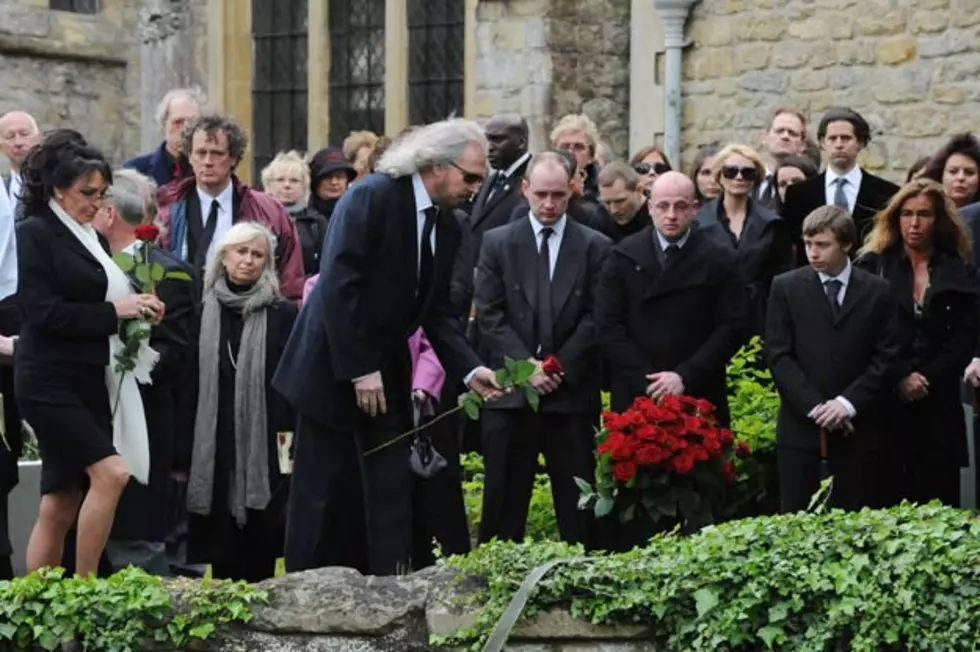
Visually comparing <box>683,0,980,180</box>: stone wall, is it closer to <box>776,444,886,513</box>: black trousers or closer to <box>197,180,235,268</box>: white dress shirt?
<box>776,444,886,513</box>: black trousers

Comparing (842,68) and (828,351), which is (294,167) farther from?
(842,68)

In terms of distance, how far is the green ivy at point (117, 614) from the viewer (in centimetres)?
730

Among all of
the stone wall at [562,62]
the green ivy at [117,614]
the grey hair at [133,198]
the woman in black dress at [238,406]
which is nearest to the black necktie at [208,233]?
the grey hair at [133,198]

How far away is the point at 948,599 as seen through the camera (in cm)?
695

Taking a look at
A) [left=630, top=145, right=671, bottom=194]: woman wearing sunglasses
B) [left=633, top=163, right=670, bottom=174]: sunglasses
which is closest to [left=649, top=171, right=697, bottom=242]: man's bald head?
[left=630, top=145, right=671, bottom=194]: woman wearing sunglasses

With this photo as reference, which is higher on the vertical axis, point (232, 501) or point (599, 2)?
point (599, 2)

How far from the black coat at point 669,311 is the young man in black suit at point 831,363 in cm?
37

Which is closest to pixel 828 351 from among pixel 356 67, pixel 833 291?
pixel 833 291

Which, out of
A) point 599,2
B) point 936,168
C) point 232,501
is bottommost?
point 232,501

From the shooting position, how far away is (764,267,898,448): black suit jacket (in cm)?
1031

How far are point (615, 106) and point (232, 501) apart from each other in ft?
26.9

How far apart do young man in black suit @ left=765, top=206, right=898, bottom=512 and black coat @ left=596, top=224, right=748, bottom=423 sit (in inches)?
14.6

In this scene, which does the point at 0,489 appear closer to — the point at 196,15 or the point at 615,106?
the point at 615,106

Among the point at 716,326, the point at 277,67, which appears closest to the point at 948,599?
the point at 716,326
